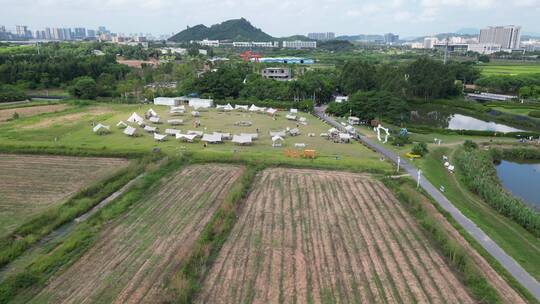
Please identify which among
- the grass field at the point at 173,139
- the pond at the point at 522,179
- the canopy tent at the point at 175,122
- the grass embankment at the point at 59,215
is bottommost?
the pond at the point at 522,179

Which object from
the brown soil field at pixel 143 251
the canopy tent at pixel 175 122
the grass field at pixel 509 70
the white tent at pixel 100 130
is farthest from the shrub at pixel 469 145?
the grass field at pixel 509 70

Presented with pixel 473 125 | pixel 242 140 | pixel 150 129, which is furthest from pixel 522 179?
pixel 150 129

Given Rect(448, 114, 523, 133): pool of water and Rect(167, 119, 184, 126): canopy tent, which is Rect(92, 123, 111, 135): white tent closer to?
Rect(167, 119, 184, 126): canopy tent

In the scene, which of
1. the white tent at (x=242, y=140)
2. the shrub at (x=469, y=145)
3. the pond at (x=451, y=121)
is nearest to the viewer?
the white tent at (x=242, y=140)

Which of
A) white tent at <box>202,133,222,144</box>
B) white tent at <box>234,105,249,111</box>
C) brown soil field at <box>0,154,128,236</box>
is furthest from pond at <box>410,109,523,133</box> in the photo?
brown soil field at <box>0,154,128,236</box>

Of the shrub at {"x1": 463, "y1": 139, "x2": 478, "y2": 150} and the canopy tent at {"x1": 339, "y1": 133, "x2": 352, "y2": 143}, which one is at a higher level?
the canopy tent at {"x1": 339, "y1": 133, "x2": 352, "y2": 143}

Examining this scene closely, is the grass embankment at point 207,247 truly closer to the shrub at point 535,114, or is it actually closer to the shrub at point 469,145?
the shrub at point 469,145

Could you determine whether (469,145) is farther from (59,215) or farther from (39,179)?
(39,179)
